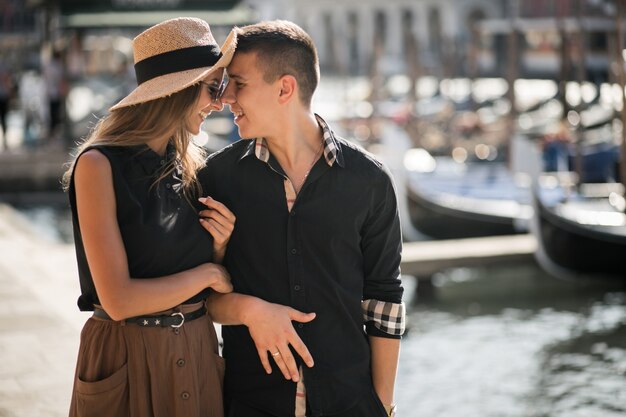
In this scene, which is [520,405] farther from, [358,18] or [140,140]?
[358,18]

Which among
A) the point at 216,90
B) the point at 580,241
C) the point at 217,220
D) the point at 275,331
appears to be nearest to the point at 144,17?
the point at 580,241

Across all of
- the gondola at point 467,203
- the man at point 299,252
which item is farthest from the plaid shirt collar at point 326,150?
the gondola at point 467,203

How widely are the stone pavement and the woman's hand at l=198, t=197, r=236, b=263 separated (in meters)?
1.63

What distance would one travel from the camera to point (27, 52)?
5144 cm

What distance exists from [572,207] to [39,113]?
1171cm

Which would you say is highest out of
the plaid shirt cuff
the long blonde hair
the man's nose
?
the man's nose

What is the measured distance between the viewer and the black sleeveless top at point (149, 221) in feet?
7.08

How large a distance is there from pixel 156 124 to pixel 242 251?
1.09 feet

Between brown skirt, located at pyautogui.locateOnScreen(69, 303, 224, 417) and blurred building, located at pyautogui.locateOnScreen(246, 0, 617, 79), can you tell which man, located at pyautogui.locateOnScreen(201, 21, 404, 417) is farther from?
blurred building, located at pyautogui.locateOnScreen(246, 0, 617, 79)

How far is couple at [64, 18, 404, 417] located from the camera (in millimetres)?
2215

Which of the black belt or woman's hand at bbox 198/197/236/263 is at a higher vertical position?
woman's hand at bbox 198/197/236/263

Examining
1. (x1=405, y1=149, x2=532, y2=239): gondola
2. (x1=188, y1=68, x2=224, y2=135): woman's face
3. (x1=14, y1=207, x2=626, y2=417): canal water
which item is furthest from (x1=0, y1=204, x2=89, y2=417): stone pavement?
(x1=405, y1=149, x2=532, y2=239): gondola

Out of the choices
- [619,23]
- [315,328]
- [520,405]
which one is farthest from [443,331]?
[315,328]

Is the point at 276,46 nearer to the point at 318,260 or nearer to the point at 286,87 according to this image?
the point at 286,87
